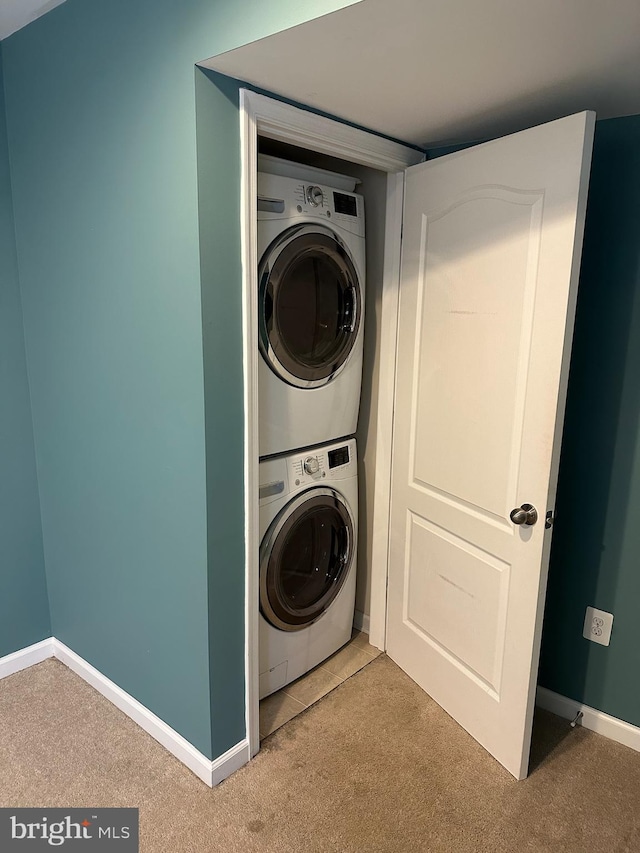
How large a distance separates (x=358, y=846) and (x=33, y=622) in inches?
60.1

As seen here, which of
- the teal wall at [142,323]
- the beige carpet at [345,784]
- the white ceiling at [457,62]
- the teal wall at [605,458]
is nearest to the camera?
the white ceiling at [457,62]

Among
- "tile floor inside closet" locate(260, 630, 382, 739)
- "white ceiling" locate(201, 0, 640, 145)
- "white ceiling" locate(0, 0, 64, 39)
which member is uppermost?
"white ceiling" locate(0, 0, 64, 39)

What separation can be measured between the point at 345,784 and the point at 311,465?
40.1 inches

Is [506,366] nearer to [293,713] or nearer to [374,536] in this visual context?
[374,536]

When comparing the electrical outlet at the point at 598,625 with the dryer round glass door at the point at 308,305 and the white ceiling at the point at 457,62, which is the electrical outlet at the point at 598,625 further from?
the white ceiling at the point at 457,62

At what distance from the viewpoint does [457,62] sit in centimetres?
138

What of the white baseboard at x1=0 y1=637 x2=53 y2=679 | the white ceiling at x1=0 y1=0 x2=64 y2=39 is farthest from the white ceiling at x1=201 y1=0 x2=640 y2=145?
the white baseboard at x1=0 y1=637 x2=53 y2=679

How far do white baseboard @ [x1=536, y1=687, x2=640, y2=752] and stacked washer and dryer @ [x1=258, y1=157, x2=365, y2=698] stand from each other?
32.7 inches

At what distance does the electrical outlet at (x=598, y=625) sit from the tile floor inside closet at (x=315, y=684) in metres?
0.85

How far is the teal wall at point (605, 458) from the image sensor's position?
71.2 inches

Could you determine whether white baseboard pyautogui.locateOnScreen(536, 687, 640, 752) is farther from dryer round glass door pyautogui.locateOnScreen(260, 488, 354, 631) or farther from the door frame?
dryer round glass door pyautogui.locateOnScreen(260, 488, 354, 631)

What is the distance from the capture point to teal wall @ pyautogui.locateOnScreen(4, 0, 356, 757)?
4.97 feet

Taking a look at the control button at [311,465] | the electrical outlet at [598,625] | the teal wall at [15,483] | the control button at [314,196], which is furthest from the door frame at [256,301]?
the teal wall at [15,483]

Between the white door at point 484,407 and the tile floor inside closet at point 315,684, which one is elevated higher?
the white door at point 484,407
